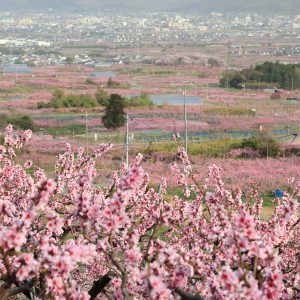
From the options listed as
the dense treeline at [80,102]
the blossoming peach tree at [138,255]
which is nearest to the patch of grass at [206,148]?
the dense treeline at [80,102]

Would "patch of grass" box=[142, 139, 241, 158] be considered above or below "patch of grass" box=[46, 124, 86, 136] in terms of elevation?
above

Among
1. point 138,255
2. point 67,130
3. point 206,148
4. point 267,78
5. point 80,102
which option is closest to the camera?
point 138,255

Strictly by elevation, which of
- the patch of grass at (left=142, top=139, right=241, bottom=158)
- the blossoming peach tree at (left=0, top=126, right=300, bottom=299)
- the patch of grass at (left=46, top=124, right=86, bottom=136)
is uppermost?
the blossoming peach tree at (left=0, top=126, right=300, bottom=299)

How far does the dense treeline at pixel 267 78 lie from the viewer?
5606 centimetres

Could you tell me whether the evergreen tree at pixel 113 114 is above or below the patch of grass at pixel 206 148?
above

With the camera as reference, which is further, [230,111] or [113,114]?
[230,111]

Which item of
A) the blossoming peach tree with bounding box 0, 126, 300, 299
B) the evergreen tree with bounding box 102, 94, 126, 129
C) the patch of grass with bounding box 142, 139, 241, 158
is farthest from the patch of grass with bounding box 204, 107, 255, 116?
the blossoming peach tree with bounding box 0, 126, 300, 299

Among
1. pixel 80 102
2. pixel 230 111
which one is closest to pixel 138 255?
pixel 230 111

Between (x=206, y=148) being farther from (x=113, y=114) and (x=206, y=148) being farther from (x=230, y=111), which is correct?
(x=230, y=111)

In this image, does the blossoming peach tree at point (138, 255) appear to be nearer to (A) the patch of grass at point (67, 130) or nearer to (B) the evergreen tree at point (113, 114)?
(A) the patch of grass at point (67, 130)

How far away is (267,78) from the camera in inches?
2283

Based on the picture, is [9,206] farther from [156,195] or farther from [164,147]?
[164,147]

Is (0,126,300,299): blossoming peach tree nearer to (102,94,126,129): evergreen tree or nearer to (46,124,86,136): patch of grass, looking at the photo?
(46,124,86,136): patch of grass

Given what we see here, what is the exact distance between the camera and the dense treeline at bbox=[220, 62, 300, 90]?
56062 millimetres
